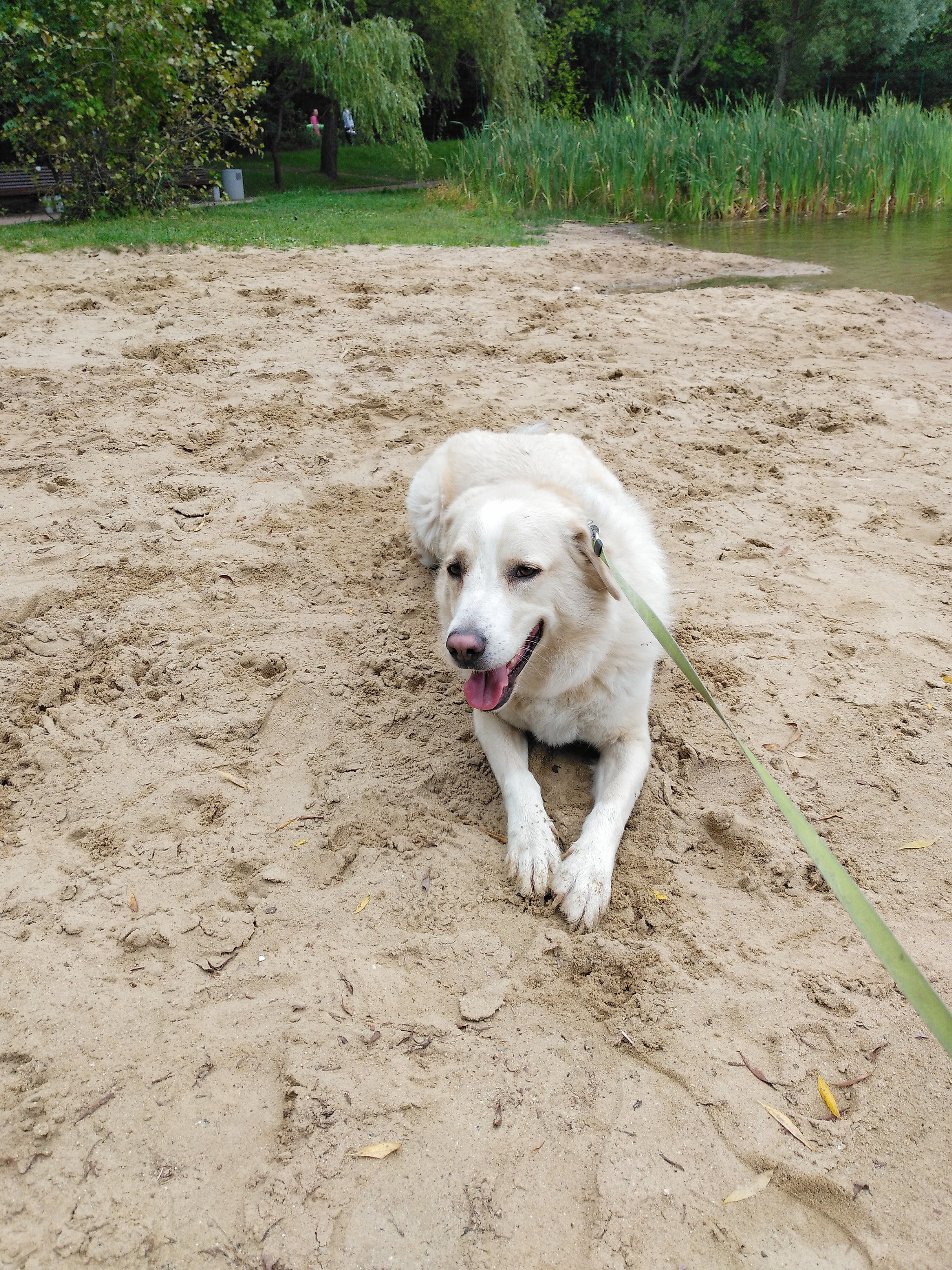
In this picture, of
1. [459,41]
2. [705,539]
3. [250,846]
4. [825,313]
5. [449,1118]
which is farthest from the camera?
[459,41]

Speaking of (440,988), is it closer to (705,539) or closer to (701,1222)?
(701,1222)

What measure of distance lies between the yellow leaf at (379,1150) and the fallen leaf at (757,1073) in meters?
0.71

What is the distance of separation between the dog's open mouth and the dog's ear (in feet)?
0.83

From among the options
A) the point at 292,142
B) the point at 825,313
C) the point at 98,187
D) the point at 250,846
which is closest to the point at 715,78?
the point at 292,142

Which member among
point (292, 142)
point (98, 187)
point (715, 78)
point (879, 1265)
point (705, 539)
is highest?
point (715, 78)

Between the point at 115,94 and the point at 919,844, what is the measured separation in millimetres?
13581

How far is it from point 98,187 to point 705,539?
461 inches

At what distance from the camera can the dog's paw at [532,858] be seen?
2215mm

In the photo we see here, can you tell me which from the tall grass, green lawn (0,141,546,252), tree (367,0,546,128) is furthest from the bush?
tree (367,0,546,128)

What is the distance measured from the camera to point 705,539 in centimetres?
389

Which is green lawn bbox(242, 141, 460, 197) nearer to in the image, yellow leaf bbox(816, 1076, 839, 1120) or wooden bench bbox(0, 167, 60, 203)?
wooden bench bbox(0, 167, 60, 203)

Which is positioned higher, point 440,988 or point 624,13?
point 624,13

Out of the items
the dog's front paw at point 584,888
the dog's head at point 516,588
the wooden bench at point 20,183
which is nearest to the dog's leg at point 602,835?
the dog's front paw at point 584,888

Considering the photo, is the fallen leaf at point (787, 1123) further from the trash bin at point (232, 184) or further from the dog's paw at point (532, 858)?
the trash bin at point (232, 184)
